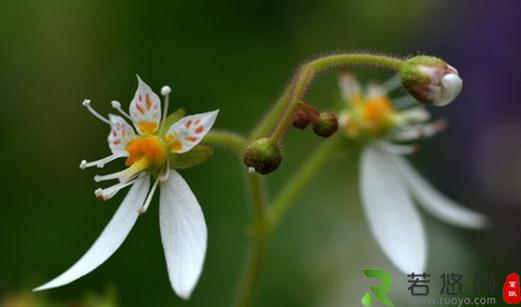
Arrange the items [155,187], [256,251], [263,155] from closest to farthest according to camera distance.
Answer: [263,155] < [155,187] < [256,251]

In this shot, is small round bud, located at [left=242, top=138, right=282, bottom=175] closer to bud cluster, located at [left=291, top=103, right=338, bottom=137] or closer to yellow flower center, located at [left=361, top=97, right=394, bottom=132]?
bud cluster, located at [left=291, top=103, right=338, bottom=137]

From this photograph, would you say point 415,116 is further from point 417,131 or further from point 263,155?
point 263,155

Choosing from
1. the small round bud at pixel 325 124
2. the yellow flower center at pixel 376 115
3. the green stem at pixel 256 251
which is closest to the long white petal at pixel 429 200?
the yellow flower center at pixel 376 115

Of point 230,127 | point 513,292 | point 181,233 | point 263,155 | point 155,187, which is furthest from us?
point 230,127

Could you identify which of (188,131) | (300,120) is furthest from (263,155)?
(188,131)

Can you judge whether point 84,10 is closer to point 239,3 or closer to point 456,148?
point 239,3

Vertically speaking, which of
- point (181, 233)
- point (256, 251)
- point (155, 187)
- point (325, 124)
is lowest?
point (256, 251)

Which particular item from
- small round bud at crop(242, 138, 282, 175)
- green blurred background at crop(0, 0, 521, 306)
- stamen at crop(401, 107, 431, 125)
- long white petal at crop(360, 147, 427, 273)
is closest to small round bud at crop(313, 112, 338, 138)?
small round bud at crop(242, 138, 282, 175)

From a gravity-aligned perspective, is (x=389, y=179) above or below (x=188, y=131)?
below
